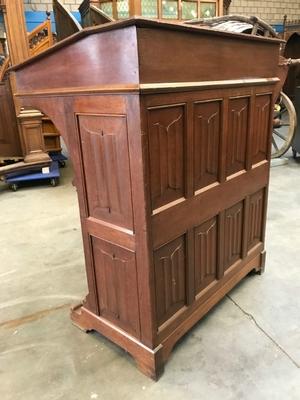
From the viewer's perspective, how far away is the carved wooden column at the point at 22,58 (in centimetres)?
371

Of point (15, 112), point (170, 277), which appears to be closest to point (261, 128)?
Result: point (170, 277)

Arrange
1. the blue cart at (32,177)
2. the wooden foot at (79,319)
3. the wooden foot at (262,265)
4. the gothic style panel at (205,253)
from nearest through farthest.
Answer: the gothic style panel at (205,253) < the wooden foot at (79,319) < the wooden foot at (262,265) < the blue cart at (32,177)

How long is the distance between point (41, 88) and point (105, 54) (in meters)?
0.43

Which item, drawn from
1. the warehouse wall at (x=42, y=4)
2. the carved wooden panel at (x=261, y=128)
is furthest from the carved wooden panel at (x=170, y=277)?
the warehouse wall at (x=42, y=4)

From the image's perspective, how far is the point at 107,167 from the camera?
1.25 metres

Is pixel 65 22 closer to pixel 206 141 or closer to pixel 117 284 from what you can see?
pixel 206 141

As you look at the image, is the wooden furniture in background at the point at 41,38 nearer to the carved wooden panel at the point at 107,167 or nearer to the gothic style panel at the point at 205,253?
the carved wooden panel at the point at 107,167

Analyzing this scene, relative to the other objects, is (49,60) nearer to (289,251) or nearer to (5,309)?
(5,309)

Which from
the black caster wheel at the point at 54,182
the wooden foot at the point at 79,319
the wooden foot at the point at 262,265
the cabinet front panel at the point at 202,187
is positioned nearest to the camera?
the cabinet front panel at the point at 202,187

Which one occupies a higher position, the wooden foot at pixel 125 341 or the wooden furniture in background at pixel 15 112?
the wooden furniture in background at pixel 15 112

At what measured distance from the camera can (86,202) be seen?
4.60ft

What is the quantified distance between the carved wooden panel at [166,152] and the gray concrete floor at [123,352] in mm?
735

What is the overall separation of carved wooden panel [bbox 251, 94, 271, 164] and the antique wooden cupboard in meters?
0.01

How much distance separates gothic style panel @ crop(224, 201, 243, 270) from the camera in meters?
1.71
